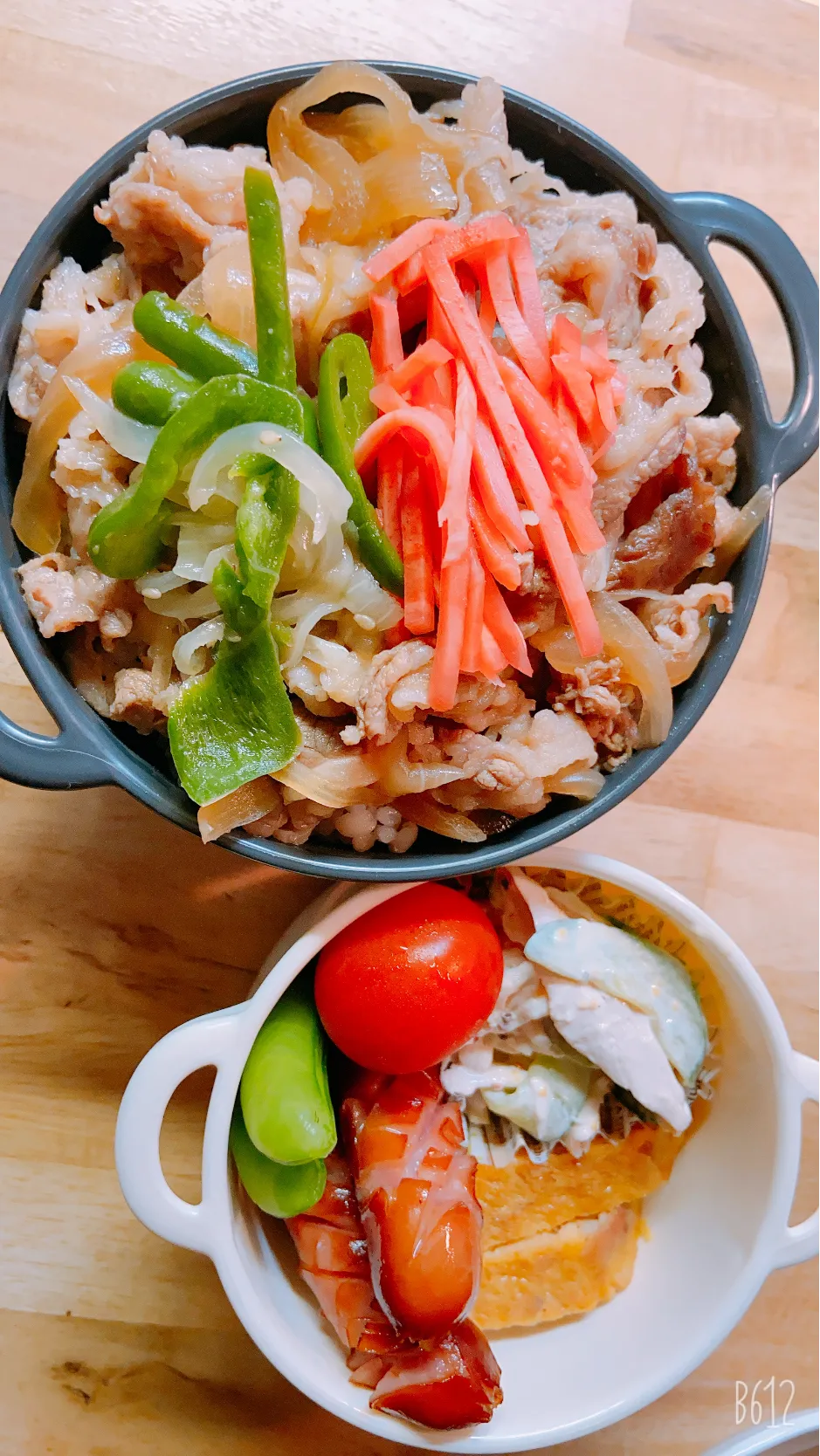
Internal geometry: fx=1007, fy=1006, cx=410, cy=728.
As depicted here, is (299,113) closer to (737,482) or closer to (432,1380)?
(737,482)

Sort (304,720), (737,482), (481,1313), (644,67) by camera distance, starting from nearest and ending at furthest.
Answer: (304,720)
(737,482)
(481,1313)
(644,67)

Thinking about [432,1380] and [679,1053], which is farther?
[679,1053]

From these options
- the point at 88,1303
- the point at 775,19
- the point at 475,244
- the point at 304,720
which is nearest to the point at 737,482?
the point at 475,244

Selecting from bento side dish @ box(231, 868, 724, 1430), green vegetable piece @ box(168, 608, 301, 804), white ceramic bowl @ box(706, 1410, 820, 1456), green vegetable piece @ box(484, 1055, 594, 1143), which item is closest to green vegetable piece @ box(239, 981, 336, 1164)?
bento side dish @ box(231, 868, 724, 1430)

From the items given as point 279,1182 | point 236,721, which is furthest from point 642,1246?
point 236,721

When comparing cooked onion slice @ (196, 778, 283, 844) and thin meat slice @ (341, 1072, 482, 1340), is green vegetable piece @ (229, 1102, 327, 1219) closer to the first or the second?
thin meat slice @ (341, 1072, 482, 1340)

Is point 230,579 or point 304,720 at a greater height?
point 230,579
